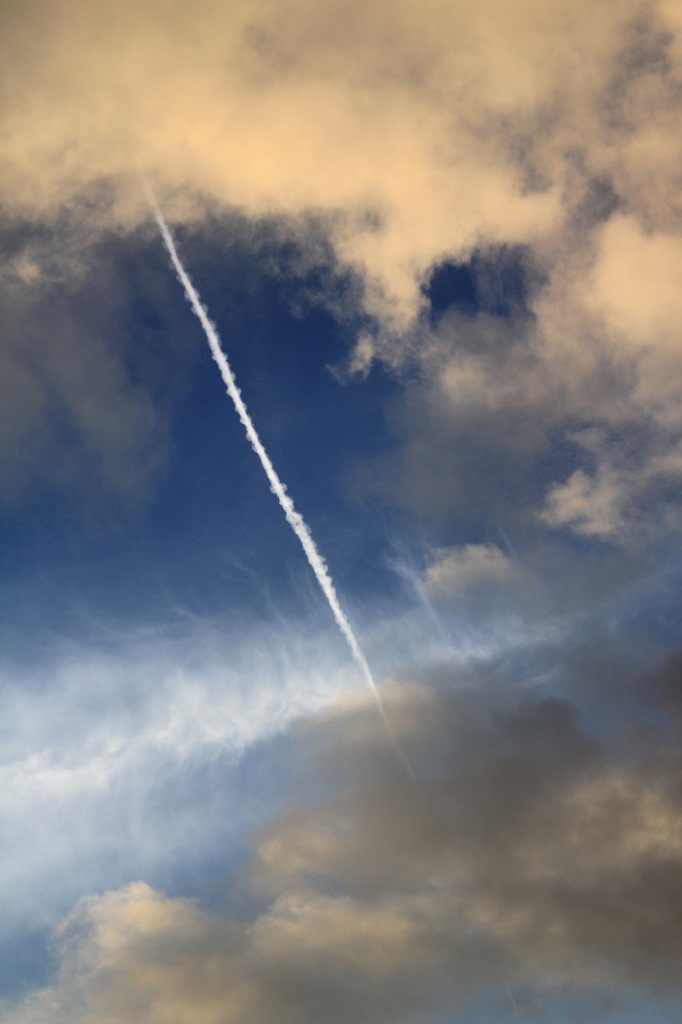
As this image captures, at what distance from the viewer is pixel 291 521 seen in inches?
7756

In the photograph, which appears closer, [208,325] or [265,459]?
[208,325]

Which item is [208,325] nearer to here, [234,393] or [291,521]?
[234,393]

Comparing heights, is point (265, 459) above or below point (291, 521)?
above

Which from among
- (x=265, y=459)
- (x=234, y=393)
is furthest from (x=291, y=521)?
(x=234, y=393)

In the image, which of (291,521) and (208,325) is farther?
(291,521)

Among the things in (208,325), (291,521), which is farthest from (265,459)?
(208,325)

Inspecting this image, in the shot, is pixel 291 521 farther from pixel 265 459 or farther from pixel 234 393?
pixel 234 393

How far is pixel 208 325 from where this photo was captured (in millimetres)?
184250

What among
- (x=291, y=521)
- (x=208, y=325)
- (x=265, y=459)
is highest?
(x=208, y=325)

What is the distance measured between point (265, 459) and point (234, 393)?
705 inches

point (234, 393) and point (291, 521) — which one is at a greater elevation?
point (234, 393)

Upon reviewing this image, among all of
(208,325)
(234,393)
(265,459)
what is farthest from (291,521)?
(208,325)

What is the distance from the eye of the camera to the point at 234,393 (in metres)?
187

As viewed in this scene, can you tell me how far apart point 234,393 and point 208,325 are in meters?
15.0
